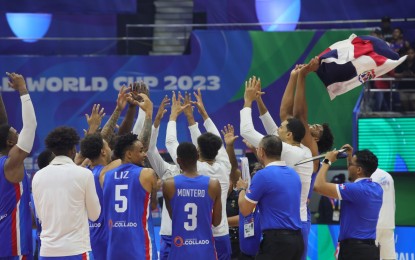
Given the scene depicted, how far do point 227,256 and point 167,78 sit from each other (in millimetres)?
9323

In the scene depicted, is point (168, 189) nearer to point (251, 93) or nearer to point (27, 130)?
point (27, 130)

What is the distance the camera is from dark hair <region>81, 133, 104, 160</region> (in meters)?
8.48

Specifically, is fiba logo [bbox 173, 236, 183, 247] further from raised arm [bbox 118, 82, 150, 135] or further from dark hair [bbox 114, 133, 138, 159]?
raised arm [bbox 118, 82, 150, 135]

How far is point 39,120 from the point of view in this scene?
1806 centimetres

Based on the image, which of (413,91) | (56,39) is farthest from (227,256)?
(56,39)

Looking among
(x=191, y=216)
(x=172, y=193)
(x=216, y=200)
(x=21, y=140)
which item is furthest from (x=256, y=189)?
(x=21, y=140)

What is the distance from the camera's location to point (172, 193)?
8.34 m

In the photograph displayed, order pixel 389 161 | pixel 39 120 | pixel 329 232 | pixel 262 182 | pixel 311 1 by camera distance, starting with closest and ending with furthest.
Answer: pixel 262 182
pixel 329 232
pixel 389 161
pixel 39 120
pixel 311 1

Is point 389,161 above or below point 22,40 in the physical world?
below

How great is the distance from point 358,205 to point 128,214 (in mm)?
2685

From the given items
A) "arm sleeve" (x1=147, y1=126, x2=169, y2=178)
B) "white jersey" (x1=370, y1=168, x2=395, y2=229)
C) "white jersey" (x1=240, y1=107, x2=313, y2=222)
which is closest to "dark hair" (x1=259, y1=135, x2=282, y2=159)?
"white jersey" (x1=240, y1=107, x2=313, y2=222)

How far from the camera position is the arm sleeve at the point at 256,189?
8273 millimetres

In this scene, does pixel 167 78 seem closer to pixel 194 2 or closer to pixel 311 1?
pixel 194 2

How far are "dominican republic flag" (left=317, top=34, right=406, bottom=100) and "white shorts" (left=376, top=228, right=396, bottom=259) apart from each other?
10.3 feet
